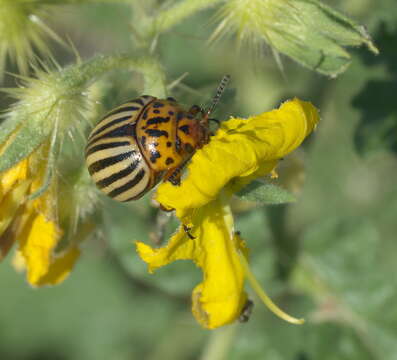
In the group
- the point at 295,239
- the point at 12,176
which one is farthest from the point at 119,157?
the point at 295,239

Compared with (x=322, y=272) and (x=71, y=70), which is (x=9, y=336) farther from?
(x=71, y=70)

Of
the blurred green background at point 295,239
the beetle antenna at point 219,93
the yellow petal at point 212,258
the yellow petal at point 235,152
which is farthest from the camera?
the blurred green background at point 295,239

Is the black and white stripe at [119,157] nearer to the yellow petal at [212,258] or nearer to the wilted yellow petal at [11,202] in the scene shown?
the yellow petal at [212,258]

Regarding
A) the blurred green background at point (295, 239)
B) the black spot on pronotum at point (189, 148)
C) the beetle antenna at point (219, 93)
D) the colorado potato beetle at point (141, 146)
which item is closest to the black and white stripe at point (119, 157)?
the colorado potato beetle at point (141, 146)

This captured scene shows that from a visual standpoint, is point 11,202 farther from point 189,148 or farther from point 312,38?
point 312,38

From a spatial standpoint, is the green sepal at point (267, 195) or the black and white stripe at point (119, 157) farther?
the green sepal at point (267, 195)

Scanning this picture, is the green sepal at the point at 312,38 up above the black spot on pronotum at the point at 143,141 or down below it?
above

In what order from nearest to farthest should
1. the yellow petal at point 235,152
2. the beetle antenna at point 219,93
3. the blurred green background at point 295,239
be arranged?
1. the yellow petal at point 235,152
2. the beetle antenna at point 219,93
3. the blurred green background at point 295,239

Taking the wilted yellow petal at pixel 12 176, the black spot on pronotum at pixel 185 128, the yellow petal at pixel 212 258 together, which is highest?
the black spot on pronotum at pixel 185 128

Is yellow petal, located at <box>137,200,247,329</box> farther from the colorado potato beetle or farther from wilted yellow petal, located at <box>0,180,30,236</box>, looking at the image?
wilted yellow petal, located at <box>0,180,30,236</box>
